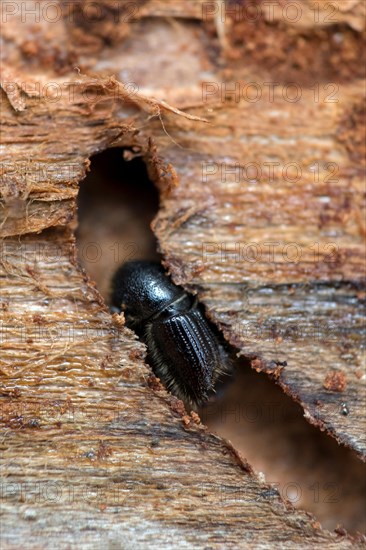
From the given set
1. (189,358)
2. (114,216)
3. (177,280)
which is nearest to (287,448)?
(189,358)

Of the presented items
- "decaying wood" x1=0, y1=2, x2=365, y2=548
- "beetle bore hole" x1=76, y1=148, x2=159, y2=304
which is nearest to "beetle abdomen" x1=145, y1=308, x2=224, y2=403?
"decaying wood" x1=0, y1=2, x2=365, y2=548

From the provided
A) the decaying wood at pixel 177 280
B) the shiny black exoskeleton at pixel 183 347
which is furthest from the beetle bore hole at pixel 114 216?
the decaying wood at pixel 177 280

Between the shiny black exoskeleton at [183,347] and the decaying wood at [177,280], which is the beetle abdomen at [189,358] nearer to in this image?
the shiny black exoskeleton at [183,347]

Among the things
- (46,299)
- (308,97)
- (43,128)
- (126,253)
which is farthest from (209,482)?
(308,97)

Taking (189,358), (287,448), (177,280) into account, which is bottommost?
(287,448)

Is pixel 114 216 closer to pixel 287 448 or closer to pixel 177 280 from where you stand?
pixel 177 280

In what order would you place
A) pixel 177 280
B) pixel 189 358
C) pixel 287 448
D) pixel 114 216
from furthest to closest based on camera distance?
1. pixel 114 216
2. pixel 287 448
3. pixel 189 358
4. pixel 177 280

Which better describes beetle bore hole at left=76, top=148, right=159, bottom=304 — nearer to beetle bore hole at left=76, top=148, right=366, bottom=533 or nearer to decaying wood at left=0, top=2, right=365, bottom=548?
beetle bore hole at left=76, top=148, right=366, bottom=533

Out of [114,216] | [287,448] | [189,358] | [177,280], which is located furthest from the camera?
[114,216]

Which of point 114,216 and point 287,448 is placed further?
point 114,216
